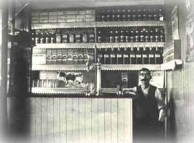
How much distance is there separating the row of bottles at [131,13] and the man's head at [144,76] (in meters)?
0.24

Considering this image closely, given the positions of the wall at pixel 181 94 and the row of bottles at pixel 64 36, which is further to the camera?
the row of bottles at pixel 64 36

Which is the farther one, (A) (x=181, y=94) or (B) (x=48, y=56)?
(B) (x=48, y=56)

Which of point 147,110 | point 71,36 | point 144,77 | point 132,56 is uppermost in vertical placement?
point 71,36

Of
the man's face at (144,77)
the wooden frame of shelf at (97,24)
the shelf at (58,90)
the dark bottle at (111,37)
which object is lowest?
the shelf at (58,90)

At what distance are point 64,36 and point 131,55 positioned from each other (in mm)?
341

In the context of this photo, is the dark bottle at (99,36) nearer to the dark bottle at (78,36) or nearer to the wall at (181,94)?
the dark bottle at (78,36)

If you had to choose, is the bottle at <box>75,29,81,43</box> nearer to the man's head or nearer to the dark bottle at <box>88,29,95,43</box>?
the dark bottle at <box>88,29,95,43</box>

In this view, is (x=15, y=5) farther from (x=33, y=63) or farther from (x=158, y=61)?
(x=158, y=61)

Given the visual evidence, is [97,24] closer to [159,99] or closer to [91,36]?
[91,36]

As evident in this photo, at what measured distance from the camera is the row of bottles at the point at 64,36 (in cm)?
154

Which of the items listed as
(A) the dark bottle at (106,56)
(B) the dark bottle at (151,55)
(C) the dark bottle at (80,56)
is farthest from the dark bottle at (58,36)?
(B) the dark bottle at (151,55)

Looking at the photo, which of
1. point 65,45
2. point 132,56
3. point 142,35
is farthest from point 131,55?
point 65,45

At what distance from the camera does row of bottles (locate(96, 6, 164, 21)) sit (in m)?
1.50

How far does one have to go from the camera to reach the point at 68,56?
1557mm
